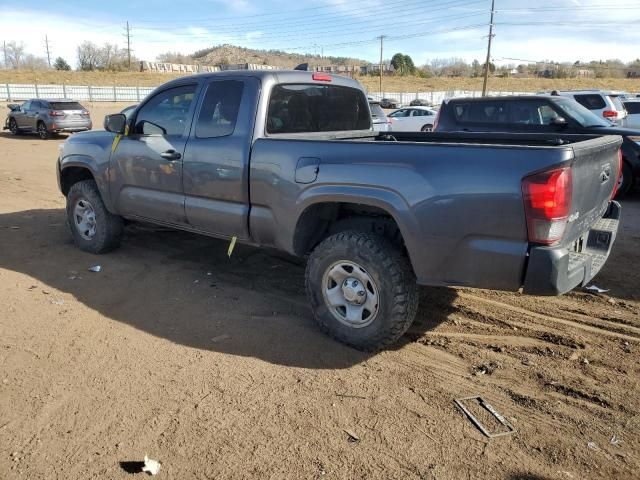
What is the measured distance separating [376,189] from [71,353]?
2.45 meters

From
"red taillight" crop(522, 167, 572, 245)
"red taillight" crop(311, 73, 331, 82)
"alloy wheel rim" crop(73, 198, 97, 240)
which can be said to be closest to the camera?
"red taillight" crop(522, 167, 572, 245)

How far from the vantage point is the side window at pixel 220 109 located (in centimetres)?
447

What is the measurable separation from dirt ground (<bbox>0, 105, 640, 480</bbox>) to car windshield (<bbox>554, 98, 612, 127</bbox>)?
455 cm

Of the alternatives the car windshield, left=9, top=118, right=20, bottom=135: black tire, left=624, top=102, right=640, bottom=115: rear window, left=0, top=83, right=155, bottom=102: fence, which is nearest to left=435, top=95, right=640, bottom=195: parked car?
the car windshield

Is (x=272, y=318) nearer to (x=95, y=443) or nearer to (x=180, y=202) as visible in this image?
(x=180, y=202)

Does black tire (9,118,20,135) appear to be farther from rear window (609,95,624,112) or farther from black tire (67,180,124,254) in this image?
rear window (609,95,624,112)

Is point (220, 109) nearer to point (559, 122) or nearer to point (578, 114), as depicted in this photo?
point (559, 122)

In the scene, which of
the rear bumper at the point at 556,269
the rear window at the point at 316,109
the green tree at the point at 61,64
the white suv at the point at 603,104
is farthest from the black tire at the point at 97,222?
the green tree at the point at 61,64

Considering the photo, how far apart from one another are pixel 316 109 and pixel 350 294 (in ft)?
6.30

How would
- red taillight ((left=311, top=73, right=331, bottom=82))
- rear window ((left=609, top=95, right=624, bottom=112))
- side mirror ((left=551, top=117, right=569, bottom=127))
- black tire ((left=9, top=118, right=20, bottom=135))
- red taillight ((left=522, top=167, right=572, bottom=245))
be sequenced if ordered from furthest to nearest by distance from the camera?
black tire ((left=9, top=118, right=20, bottom=135))
rear window ((left=609, top=95, right=624, bottom=112))
side mirror ((left=551, top=117, right=569, bottom=127))
red taillight ((left=311, top=73, right=331, bottom=82))
red taillight ((left=522, top=167, right=572, bottom=245))

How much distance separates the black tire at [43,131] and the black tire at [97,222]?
56.6 feet

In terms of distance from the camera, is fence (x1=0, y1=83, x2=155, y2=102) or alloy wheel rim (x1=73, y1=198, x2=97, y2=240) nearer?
alloy wheel rim (x1=73, y1=198, x2=97, y2=240)

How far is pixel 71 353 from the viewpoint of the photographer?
12.4 feet

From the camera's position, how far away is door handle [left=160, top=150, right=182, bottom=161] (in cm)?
483
